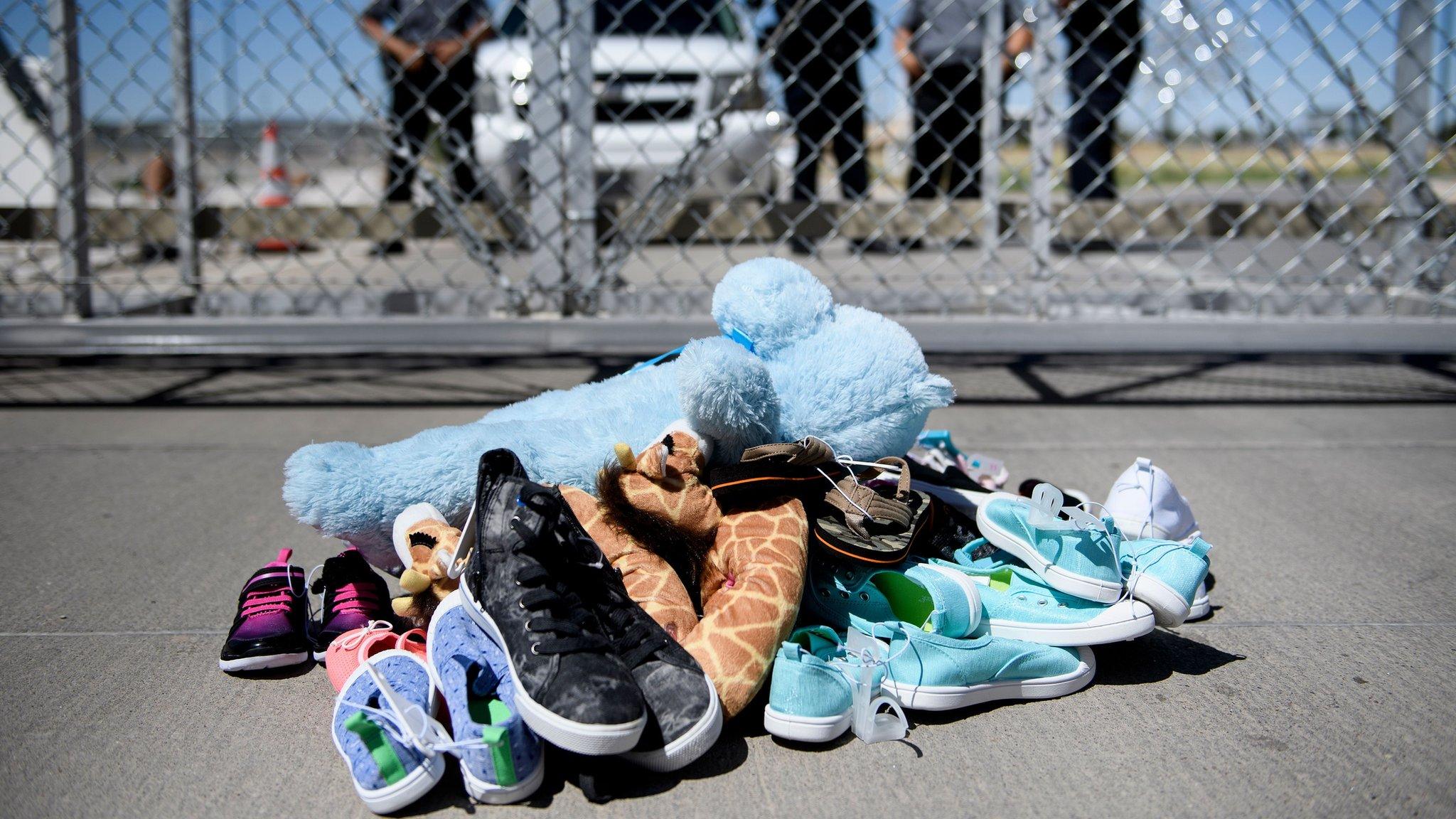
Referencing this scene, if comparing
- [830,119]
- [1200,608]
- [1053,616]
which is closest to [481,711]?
[1053,616]

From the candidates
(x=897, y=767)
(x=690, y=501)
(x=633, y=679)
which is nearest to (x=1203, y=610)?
(x=897, y=767)

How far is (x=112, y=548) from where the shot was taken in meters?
2.25

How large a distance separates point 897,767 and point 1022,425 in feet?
6.27

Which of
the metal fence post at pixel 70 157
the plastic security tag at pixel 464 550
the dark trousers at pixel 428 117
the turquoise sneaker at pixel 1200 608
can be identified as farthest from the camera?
the dark trousers at pixel 428 117

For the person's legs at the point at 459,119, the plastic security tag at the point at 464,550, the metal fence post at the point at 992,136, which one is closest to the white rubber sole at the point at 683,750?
the plastic security tag at the point at 464,550

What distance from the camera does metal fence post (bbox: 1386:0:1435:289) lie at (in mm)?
3217

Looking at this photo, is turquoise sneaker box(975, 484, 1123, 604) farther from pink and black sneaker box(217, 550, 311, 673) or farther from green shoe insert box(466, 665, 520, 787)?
pink and black sneaker box(217, 550, 311, 673)

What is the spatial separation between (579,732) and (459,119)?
4.99m

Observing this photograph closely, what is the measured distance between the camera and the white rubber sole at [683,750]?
138cm

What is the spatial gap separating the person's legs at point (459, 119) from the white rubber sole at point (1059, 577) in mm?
2155

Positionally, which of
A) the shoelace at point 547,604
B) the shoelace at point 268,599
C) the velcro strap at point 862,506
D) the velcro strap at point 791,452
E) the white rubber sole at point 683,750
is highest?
the velcro strap at point 791,452

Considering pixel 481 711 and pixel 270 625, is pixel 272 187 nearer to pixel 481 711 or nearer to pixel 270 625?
pixel 270 625

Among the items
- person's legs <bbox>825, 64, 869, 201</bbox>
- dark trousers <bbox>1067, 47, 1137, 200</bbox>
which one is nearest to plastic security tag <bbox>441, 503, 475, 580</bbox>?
dark trousers <bbox>1067, 47, 1137, 200</bbox>

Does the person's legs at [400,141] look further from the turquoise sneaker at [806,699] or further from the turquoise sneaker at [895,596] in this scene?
the turquoise sneaker at [806,699]
